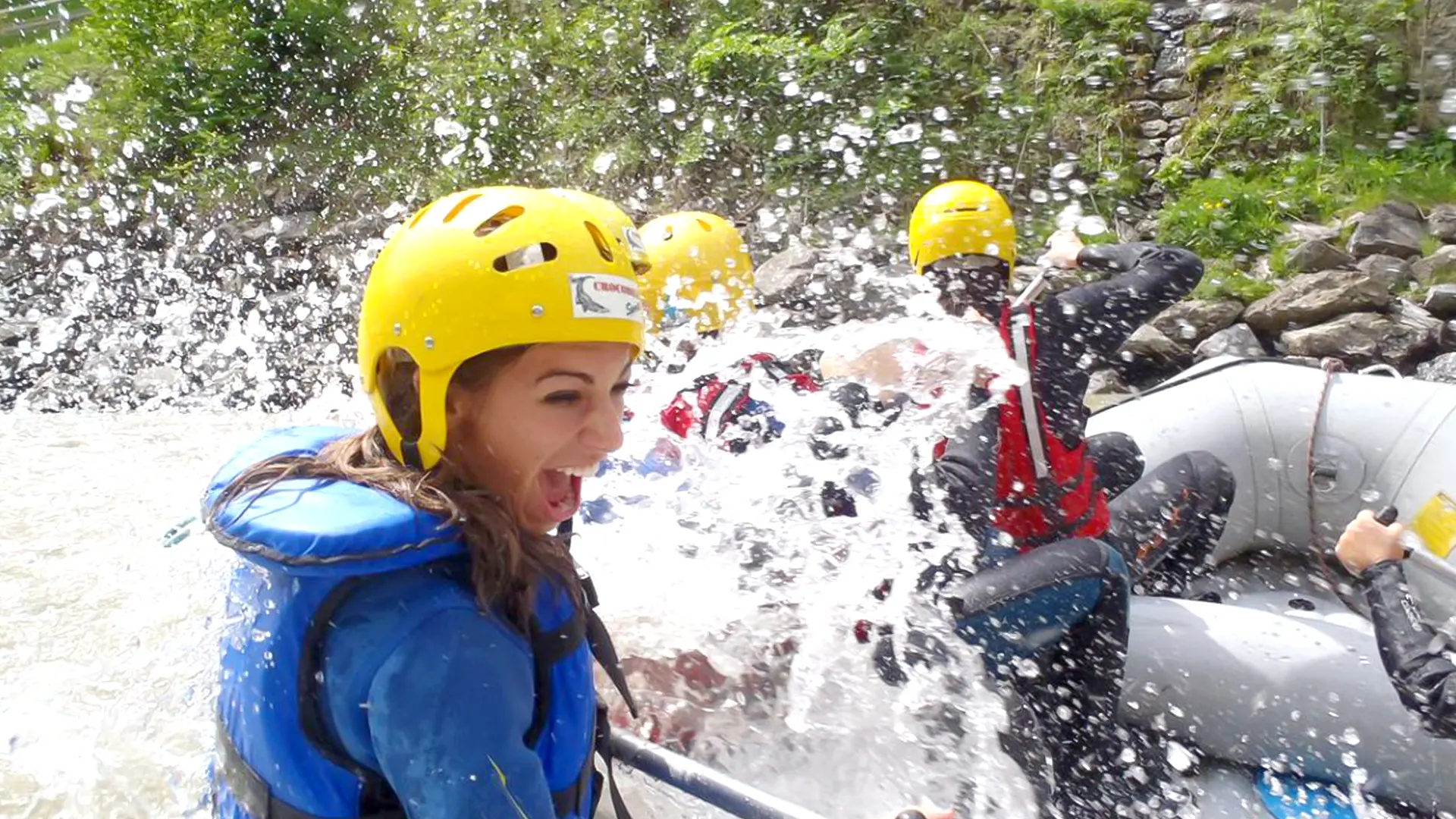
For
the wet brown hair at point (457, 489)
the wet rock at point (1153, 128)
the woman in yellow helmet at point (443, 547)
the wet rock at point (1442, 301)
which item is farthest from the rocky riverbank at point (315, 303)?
the wet brown hair at point (457, 489)

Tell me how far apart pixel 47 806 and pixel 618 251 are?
2554mm

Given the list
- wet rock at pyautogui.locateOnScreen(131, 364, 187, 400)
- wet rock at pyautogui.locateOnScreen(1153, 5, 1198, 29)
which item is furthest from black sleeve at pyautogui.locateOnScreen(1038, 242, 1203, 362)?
wet rock at pyautogui.locateOnScreen(131, 364, 187, 400)

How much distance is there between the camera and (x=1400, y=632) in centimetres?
288

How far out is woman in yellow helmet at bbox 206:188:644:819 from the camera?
1533 mm

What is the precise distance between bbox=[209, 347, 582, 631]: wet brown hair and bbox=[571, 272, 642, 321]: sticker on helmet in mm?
135

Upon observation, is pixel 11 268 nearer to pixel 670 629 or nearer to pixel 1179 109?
pixel 670 629

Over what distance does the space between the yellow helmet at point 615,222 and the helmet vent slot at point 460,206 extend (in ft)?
0.52

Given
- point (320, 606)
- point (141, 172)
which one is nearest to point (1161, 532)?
point (320, 606)

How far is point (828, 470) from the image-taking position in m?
4.01

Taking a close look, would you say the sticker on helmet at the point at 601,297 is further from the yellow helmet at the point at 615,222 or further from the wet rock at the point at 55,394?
the wet rock at the point at 55,394

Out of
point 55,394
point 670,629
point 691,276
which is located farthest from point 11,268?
point 670,629

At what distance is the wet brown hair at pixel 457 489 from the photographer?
166 cm

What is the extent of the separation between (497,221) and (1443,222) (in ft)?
25.9

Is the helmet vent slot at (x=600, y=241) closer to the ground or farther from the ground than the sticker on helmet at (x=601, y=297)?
farther from the ground
